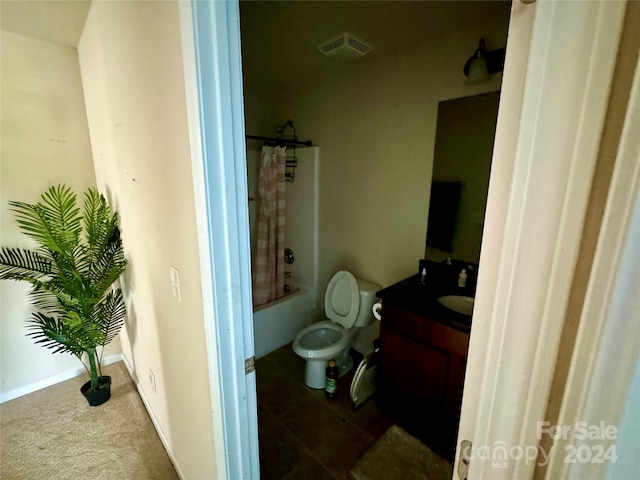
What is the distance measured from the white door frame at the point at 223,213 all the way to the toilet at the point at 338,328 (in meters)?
1.07

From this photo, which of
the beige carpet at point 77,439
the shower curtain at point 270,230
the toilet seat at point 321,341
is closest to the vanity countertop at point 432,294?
the toilet seat at point 321,341

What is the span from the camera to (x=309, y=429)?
1742 millimetres

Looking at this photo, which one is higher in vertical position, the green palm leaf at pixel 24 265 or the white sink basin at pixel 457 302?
the green palm leaf at pixel 24 265

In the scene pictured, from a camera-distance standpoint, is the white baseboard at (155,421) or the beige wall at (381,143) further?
the beige wall at (381,143)

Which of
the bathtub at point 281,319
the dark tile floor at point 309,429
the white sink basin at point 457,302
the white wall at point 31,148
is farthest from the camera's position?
the bathtub at point 281,319

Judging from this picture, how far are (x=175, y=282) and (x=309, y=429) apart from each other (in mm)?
1327

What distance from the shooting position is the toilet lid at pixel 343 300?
2.16m

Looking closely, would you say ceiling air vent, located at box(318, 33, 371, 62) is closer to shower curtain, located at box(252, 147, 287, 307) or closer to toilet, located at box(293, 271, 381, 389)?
shower curtain, located at box(252, 147, 287, 307)

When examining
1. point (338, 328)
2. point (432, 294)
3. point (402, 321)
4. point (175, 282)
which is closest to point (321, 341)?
point (338, 328)

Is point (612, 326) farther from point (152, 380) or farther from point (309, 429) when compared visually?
point (152, 380)

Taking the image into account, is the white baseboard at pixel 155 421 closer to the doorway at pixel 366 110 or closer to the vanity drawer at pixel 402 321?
the doorway at pixel 366 110

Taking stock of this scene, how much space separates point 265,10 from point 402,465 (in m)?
2.59

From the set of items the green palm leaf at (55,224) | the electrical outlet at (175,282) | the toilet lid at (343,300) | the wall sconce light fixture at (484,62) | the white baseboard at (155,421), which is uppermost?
A: the wall sconce light fixture at (484,62)

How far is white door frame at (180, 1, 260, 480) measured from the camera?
0.69m
